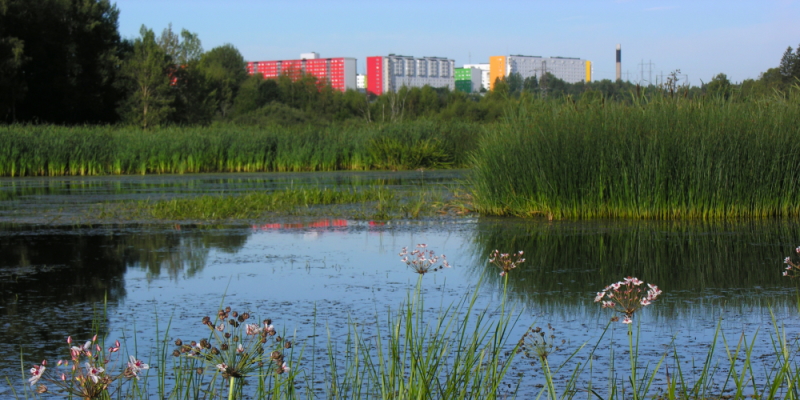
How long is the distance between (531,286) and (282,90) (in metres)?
69.8

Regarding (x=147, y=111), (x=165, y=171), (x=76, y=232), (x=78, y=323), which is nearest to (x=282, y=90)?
(x=147, y=111)

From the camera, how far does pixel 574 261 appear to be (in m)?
6.98

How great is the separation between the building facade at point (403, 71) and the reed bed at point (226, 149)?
138702 millimetres

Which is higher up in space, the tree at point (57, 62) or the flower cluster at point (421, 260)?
the tree at point (57, 62)

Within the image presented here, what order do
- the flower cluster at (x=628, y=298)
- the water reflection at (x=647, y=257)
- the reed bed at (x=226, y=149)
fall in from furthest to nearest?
1. the reed bed at (x=226, y=149)
2. the water reflection at (x=647, y=257)
3. the flower cluster at (x=628, y=298)

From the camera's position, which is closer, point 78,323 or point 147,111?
point 78,323

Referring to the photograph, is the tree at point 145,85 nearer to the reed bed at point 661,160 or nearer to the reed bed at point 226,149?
the reed bed at point 226,149

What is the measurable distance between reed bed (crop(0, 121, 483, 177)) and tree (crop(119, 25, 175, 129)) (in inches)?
645

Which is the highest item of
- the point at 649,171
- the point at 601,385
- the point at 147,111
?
the point at 147,111

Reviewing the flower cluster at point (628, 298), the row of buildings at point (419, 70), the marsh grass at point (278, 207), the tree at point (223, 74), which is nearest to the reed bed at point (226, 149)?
the marsh grass at point (278, 207)

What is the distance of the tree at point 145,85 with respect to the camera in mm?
41812

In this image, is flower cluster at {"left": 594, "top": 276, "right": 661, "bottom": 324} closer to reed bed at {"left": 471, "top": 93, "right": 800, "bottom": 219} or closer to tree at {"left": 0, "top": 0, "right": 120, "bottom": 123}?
reed bed at {"left": 471, "top": 93, "right": 800, "bottom": 219}

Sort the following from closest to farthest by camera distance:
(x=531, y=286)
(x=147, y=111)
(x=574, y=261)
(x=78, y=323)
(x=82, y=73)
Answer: (x=78, y=323)
(x=531, y=286)
(x=574, y=261)
(x=82, y=73)
(x=147, y=111)

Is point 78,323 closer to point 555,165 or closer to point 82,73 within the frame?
point 555,165
